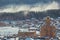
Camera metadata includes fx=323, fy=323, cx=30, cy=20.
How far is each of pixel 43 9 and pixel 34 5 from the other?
121 cm

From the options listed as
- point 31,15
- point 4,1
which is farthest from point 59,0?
point 4,1

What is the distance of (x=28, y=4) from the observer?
28797 millimetres

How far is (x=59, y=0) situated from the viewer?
28.3 metres

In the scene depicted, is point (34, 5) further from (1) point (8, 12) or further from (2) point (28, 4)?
(1) point (8, 12)

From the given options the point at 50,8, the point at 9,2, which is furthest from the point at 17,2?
the point at 50,8

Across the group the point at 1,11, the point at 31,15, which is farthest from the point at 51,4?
the point at 1,11

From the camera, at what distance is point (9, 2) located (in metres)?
28.2

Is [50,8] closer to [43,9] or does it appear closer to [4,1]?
[43,9]

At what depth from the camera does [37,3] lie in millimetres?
28766

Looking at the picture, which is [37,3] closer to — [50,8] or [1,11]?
[50,8]

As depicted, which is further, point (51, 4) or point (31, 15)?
point (51, 4)

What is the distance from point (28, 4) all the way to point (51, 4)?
6.85 feet

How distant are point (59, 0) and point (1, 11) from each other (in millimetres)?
5162

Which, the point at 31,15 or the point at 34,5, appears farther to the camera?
the point at 34,5
